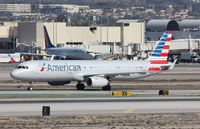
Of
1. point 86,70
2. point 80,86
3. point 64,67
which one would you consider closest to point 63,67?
point 64,67

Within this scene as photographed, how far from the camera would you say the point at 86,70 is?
87.6 meters

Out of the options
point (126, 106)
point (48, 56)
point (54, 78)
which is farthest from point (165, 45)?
point (48, 56)

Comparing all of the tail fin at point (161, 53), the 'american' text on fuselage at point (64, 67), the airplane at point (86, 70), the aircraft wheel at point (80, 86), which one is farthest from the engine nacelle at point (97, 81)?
the tail fin at point (161, 53)

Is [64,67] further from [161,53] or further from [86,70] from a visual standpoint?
[161,53]

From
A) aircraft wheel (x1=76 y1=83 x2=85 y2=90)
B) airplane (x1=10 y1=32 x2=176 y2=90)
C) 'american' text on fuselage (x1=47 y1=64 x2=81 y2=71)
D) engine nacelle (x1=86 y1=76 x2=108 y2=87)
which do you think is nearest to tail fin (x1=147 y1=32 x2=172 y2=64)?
airplane (x1=10 y1=32 x2=176 y2=90)

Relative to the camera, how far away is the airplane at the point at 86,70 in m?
84.4

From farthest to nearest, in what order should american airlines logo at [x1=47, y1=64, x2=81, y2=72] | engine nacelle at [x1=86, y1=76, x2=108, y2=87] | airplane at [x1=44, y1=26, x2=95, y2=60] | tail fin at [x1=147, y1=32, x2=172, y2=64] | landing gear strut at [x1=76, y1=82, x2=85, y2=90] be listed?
1. airplane at [x1=44, y1=26, x2=95, y2=60]
2. tail fin at [x1=147, y1=32, x2=172, y2=64]
3. landing gear strut at [x1=76, y1=82, x2=85, y2=90]
4. engine nacelle at [x1=86, y1=76, x2=108, y2=87]
5. american airlines logo at [x1=47, y1=64, x2=81, y2=72]

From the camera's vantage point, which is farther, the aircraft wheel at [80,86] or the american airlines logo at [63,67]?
the aircraft wheel at [80,86]

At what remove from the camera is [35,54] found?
186625mm

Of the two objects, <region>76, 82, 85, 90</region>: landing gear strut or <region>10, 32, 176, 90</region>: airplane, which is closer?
<region>10, 32, 176, 90</region>: airplane

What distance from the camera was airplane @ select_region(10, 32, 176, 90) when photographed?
84.4m

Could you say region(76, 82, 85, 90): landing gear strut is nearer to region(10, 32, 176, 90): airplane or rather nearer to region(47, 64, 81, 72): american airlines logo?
region(10, 32, 176, 90): airplane

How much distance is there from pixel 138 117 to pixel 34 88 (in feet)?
111

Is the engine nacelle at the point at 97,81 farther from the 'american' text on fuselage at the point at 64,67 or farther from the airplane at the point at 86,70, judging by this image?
the 'american' text on fuselage at the point at 64,67
